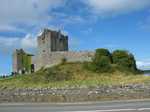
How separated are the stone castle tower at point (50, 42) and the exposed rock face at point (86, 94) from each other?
44322 millimetres

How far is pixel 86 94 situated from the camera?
83.9ft

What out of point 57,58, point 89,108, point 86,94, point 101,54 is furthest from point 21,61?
point 89,108

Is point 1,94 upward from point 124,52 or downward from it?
downward

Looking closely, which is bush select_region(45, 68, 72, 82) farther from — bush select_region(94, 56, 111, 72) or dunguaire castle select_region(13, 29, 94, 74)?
dunguaire castle select_region(13, 29, 94, 74)

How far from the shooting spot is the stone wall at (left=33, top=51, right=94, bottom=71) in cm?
6606

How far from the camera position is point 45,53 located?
71.4 m

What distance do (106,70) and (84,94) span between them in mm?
35148

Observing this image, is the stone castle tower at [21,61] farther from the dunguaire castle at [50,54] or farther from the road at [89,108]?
the road at [89,108]

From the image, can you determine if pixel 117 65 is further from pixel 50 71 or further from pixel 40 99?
pixel 40 99

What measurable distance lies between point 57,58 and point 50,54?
2.44 meters

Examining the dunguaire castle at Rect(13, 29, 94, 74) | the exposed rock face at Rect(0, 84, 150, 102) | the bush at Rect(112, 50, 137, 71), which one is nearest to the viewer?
the exposed rock face at Rect(0, 84, 150, 102)

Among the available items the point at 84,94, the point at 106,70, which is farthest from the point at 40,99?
the point at 106,70

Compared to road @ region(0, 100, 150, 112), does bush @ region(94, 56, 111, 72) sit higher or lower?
higher

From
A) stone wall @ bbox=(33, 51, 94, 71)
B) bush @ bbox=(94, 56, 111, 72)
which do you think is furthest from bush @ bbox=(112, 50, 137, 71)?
stone wall @ bbox=(33, 51, 94, 71)
